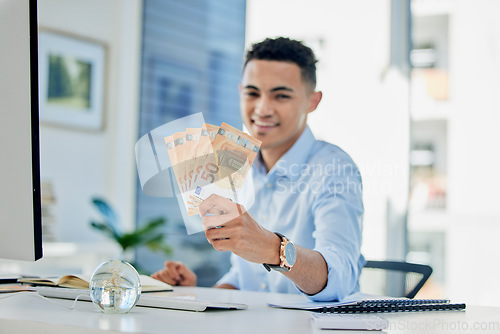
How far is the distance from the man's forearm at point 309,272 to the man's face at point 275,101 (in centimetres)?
65

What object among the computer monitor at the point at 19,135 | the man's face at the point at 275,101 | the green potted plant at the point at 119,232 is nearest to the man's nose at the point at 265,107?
the man's face at the point at 275,101

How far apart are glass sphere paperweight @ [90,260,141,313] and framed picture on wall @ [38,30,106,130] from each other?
2.81 m

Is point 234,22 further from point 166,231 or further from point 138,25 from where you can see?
point 166,231

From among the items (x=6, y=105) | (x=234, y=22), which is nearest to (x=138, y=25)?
(x=234, y=22)

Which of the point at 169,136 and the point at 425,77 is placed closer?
the point at 169,136

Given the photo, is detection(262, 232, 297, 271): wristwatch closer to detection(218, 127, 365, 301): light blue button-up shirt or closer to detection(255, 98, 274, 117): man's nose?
detection(218, 127, 365, 301): light blue button-up shirt

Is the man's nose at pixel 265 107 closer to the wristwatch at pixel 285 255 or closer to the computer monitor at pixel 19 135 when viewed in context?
the wristwatch at pixel 285 255

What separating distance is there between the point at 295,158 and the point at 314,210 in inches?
9.5

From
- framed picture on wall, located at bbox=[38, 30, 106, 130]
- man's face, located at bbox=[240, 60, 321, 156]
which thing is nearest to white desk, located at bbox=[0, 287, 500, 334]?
man's face, located at bbox=[240, 60, 321, 156]

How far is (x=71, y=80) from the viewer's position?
3.85 metres

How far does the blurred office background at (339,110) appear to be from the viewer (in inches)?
138

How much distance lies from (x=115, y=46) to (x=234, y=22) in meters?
0.88

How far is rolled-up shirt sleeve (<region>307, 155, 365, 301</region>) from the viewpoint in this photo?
138 centimetres

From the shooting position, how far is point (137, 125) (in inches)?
166
